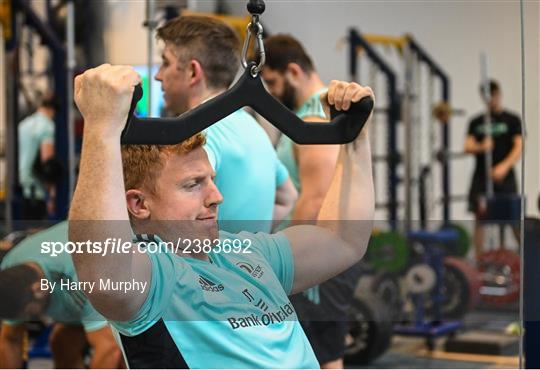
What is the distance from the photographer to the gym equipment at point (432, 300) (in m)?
5.58

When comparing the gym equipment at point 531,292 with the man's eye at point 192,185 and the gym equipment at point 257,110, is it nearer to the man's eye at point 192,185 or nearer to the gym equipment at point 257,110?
the gym equipment at point 257,110

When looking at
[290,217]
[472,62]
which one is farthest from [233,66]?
[472,62]

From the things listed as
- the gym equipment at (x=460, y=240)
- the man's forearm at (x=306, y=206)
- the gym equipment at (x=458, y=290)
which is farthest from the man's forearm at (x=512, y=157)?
the man's forearm at (x=306, y=206)

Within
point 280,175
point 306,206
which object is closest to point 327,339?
point 306,206

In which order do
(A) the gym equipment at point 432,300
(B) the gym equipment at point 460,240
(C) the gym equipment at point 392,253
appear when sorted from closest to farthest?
(C) the gym equipment at point 392,253, (A) the gym equipment at point 432,300, (B) the gym equipment at point 460,240

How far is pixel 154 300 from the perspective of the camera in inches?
63.5

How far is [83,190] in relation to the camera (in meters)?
1.47

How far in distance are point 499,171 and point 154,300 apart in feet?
19.2

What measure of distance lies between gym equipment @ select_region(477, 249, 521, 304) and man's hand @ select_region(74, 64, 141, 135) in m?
4.75

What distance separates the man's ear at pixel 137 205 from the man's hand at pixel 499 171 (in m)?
5.76

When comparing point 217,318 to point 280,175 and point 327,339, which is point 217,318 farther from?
point 327,339

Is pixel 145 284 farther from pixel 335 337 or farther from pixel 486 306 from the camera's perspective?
pixel 486 306

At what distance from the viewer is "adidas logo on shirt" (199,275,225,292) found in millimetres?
1697

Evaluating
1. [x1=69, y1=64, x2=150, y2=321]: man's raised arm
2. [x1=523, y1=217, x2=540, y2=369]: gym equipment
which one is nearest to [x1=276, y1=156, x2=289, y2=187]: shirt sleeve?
[x1=523, y1=217, x2=540, y2=369]: gym equipment
